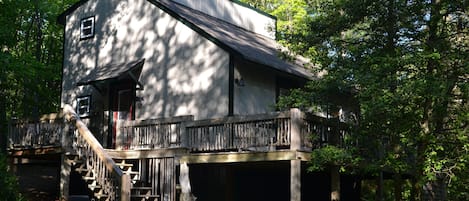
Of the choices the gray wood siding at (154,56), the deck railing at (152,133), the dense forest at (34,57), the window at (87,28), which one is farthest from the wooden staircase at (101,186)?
the dense forest at (34,57)

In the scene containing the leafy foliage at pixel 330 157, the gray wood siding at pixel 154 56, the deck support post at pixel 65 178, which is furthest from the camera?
the gray wood siding at pixel 154 56

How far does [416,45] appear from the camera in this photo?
41.5 ft

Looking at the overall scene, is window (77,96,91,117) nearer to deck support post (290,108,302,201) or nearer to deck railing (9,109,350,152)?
deck railing (9,109,350,152)

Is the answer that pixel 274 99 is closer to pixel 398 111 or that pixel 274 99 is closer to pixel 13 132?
pixel 398 111

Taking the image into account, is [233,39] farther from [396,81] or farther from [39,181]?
[39,181]

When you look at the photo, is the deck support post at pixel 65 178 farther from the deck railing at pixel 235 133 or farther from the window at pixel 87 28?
the window at pixel 87 28

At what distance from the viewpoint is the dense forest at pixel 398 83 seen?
11797mm

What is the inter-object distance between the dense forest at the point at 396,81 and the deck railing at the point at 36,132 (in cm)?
667

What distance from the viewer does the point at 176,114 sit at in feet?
56.9

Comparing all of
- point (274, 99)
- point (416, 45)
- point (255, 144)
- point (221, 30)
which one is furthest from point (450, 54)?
point (221, 30)

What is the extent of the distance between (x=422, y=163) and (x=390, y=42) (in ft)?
9.10

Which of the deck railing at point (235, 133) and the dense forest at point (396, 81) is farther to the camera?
the deck railing at point (235, 133)

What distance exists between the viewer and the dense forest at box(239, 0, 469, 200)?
1180 centimetres

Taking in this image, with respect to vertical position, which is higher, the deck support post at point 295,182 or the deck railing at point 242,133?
the deck railing at point 242,133
